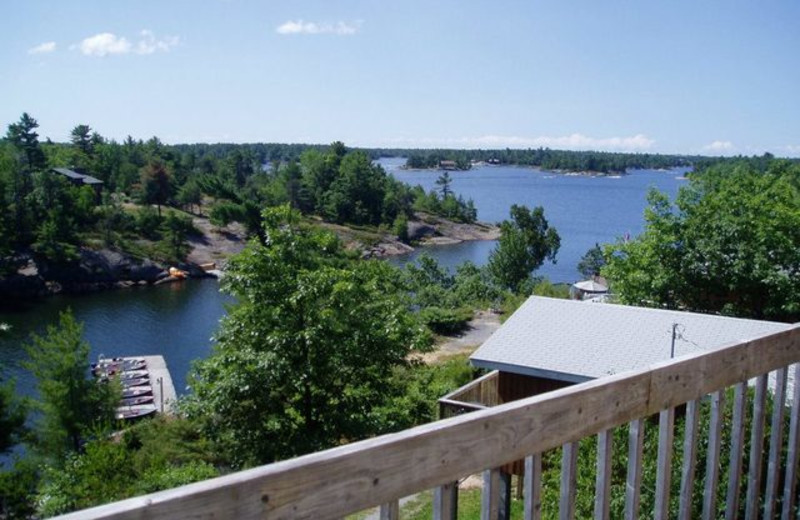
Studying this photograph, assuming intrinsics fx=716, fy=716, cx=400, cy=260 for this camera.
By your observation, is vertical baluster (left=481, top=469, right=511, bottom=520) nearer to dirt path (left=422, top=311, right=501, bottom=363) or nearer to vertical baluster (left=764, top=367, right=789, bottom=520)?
vertical baluster (left=764, top=367, right=789, bottom=520)

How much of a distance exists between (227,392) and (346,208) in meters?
74.8

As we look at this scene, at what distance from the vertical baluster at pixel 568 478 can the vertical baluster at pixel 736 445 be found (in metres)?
0.95

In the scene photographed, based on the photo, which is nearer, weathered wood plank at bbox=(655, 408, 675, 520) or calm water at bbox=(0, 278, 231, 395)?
weathered wood plank at bbox=(655, 408, 675, 520)

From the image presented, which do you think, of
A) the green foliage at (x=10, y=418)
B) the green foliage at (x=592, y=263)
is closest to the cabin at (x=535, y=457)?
the green foliage at (x=10, y=418)

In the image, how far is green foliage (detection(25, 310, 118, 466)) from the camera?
74.3ft

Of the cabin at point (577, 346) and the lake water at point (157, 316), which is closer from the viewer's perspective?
the cabin at point (577, 346)

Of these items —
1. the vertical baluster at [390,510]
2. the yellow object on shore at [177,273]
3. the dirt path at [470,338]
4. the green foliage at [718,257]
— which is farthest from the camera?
the yellow object on shore at [177,273]

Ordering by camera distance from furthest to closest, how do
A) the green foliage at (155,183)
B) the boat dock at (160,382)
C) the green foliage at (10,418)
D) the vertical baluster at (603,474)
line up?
1. the green foliage at (155,183)
2. the boat dock at (160,382)
3. the green foliage at (10,418)
4. the vertical baluster at (603,474)

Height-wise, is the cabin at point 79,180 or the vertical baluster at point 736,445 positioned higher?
the vertical baluster at point 736,445

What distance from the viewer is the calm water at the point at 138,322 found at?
1438 inches

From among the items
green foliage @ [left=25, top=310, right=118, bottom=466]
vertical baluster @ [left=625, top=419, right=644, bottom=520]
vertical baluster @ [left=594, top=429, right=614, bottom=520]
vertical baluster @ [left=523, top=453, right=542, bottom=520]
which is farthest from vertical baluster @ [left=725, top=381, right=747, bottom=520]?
green foliage @ [left=25, top=310, right=118, bottom=466]

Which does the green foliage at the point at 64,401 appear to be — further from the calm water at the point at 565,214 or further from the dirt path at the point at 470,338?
the calm water at the point at 565,214

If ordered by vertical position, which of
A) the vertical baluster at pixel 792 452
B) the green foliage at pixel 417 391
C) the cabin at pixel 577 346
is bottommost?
the green foliage at pixel 417 391

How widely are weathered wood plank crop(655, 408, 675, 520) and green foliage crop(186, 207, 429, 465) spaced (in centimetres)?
1187
